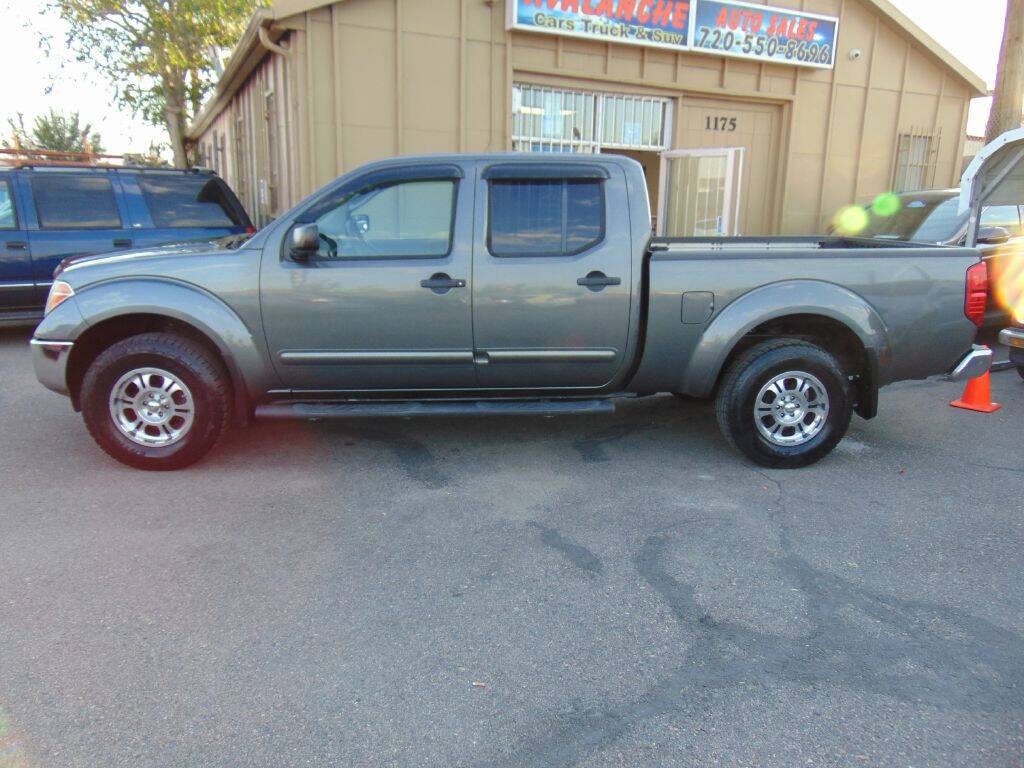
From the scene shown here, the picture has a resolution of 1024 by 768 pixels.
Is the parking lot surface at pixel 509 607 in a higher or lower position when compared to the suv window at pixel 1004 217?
lower

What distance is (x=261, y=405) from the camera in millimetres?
4676

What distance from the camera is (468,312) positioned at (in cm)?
447

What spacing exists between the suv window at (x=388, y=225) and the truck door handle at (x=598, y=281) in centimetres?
86

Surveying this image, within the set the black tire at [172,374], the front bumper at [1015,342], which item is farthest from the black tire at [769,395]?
the black tire at [172,374]

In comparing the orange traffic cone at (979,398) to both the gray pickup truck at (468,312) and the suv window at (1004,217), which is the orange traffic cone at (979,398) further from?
the suv window at (1004,217)

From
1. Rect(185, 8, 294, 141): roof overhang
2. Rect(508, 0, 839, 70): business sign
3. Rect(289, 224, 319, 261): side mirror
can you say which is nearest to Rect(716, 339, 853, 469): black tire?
Rect(289, 224, 319, 261): side mirror

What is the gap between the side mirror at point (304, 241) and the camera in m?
4.20

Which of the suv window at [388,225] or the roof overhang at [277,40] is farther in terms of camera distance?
the roof overhang at [277,40]

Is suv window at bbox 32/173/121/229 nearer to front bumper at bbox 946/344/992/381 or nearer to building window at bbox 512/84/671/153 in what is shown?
building window at bbox 512/84/671/153

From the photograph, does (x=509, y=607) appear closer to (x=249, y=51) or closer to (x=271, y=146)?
(x=249, y=51)

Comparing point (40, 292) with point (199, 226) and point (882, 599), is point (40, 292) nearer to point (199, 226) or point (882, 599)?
point (199, 226)

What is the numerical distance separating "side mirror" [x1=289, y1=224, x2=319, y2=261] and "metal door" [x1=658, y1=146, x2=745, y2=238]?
7779 mm

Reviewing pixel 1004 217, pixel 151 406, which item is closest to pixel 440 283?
pixel 151 406

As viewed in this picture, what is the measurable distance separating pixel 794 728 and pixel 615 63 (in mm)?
10247
